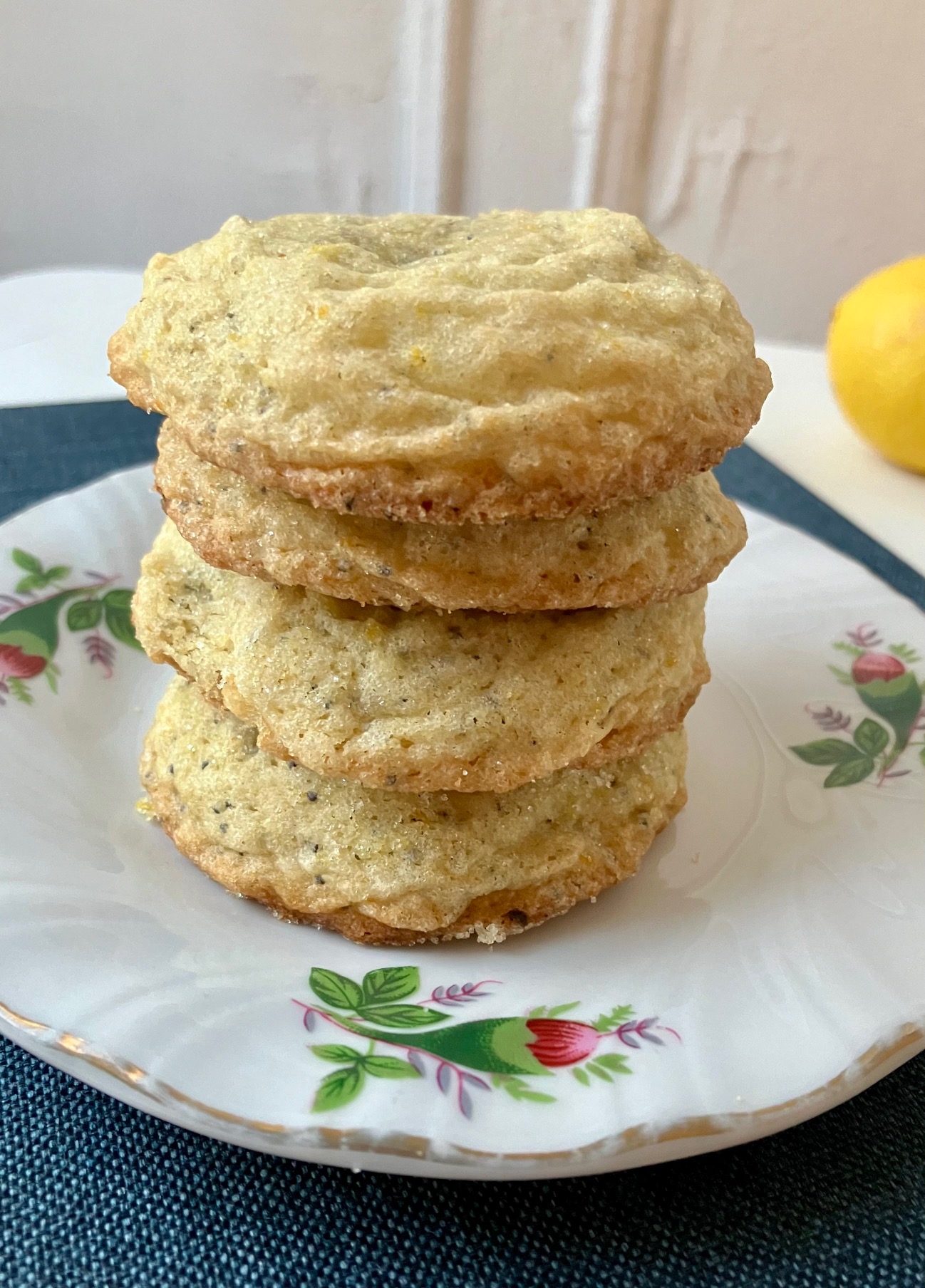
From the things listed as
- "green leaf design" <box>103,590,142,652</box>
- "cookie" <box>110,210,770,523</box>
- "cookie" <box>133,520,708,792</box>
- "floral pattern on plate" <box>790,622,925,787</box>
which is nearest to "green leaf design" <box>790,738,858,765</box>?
"floral pattern on plate" <box>790,622,925,787</box>

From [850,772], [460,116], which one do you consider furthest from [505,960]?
[460,116]

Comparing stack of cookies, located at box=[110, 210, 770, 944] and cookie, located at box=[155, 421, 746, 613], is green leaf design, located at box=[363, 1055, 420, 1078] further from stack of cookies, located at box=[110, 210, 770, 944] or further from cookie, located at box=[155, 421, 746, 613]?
cookie, located at box=[155, 421, 746, 613]

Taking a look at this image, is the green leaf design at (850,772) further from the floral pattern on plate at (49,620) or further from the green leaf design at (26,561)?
the green leaf design at (26,561)

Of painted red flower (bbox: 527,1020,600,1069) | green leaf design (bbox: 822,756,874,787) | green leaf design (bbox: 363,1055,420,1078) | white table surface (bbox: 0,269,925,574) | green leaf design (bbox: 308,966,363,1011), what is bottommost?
white table surface (bbox: 0,269,925,574)

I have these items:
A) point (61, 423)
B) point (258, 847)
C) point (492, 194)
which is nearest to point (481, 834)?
point (258, 847)

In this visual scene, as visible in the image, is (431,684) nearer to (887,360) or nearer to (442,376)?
(442,376)

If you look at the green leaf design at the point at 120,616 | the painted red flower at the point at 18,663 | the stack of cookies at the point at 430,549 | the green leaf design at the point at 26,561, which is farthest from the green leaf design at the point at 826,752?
the green leaf design at the point at 26,561
